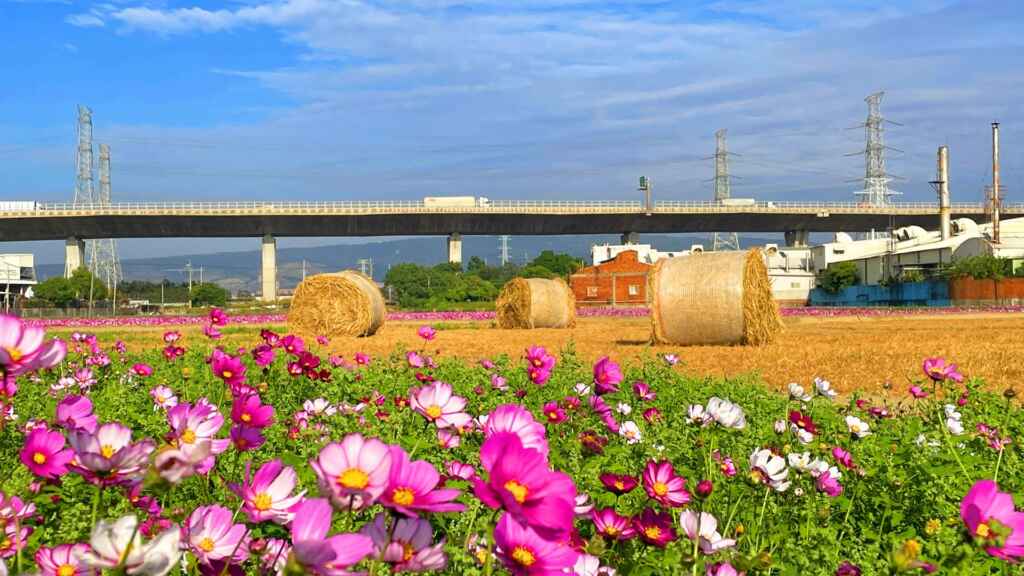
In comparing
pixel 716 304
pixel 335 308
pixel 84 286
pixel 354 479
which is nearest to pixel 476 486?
pixel 354 479

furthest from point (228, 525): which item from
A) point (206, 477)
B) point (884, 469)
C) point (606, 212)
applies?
point (606, 212)

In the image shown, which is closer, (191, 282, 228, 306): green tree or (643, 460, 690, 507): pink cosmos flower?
(643, 460, 690, 507): pink cosmos flower

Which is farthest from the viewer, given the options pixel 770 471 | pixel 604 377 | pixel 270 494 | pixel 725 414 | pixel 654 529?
pixel 604 377

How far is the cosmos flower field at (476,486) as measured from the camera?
4.39ft

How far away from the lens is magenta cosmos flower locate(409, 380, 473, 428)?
7.24 feet

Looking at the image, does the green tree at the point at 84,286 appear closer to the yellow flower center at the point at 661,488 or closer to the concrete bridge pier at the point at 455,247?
the concrete bridge pier at the point at 455,247

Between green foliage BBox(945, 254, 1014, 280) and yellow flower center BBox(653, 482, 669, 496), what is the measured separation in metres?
52.0

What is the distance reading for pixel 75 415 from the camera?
2062 millimetres

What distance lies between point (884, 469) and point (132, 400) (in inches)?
186

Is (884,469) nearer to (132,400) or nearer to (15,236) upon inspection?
(132,400)

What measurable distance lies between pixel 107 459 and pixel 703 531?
4.35 feet

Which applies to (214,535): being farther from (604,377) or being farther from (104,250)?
(104,250)

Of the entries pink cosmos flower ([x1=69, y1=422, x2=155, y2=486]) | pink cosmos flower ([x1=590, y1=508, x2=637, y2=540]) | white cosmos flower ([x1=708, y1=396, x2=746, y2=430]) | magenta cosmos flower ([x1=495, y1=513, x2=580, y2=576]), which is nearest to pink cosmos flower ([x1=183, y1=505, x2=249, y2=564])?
pink cosmos flower ([x1=69, y1=422, x2=155, y2=486])

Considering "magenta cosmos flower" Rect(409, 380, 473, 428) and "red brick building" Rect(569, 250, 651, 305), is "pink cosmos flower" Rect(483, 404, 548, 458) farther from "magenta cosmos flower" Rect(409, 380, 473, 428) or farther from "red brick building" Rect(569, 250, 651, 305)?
"red brick building" Rect(569, 250, 651, 305)
